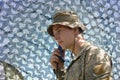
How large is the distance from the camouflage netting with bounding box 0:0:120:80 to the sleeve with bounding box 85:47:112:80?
1490 mm

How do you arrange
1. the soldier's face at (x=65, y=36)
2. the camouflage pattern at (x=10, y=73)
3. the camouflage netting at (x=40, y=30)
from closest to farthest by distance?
the soldier's face at (x=65, y=36) → the camouflage pattern at (x=10, y=73) → the camouflage netting at (x=40, y=30)

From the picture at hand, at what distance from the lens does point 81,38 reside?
1741 millimetres

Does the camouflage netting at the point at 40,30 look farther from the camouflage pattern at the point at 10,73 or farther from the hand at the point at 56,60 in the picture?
the hand at the point at 56,60

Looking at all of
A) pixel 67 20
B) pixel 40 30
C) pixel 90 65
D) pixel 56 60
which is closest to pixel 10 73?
pixel 40 30

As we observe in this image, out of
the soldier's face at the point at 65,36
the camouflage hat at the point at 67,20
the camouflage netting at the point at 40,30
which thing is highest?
the camouflage hat at the point at 67,20

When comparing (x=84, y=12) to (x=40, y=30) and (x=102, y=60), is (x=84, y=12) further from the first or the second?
(x=102, y=60)

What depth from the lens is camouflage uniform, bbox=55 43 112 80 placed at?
5.21ft

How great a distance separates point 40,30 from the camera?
3.30 metres

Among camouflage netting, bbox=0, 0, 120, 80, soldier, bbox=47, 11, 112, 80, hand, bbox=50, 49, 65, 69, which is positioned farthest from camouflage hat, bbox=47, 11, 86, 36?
camouflage netting, bbox=0, 0, 120, 80

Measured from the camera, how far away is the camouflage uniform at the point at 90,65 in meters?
1.59

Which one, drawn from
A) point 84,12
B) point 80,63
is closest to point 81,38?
point 80,63

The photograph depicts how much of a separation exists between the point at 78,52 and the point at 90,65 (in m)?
0.12

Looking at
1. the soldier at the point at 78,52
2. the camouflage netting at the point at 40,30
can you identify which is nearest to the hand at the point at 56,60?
the soldier at the point at 78,52

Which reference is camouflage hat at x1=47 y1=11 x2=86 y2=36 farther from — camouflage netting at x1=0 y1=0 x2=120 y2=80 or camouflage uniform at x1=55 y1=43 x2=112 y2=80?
camouflage netting at x1=0 y1=0 x2=120 y2=80
